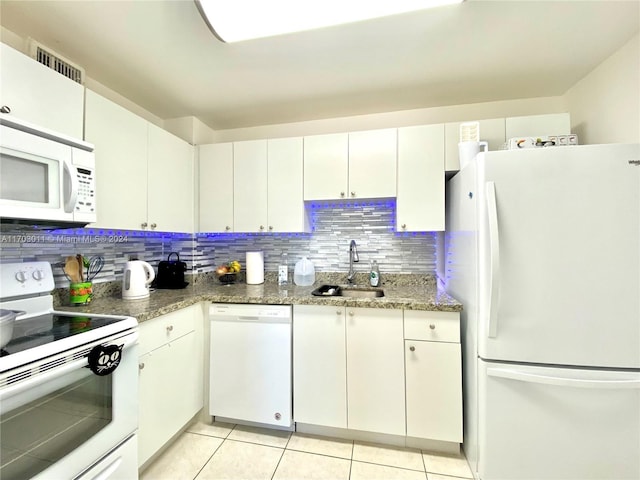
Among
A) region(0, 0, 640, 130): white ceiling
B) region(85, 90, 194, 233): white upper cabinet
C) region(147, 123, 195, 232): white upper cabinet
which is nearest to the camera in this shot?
Result: region(0, 0, 640, 130): white ceiling

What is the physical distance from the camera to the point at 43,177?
3.83 ft

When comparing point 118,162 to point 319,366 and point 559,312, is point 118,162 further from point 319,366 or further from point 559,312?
point 559,312

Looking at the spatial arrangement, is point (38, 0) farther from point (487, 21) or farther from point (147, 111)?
point (487, 21)

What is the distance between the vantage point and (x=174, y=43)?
151cm

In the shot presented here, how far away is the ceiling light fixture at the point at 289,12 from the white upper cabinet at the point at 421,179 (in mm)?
903

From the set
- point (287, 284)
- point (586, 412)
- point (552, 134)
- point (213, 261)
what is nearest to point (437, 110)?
point (552, 134)

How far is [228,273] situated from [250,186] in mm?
776

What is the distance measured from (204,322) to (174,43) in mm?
1706

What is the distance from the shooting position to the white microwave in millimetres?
1050

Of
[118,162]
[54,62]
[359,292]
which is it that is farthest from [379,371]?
[54,62]

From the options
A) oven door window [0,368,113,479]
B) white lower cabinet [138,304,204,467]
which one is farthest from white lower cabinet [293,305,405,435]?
oven door window [0,368,113,479]

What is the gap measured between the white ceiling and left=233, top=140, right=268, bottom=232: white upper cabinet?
36 cm

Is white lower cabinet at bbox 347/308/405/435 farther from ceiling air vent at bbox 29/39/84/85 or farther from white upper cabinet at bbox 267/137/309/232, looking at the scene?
ceiling air vent at bbox 29/39/84/85

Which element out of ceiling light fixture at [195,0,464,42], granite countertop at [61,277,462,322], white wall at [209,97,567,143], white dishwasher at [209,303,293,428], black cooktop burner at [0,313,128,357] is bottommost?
white dishwasher at [209,303,293,428]
